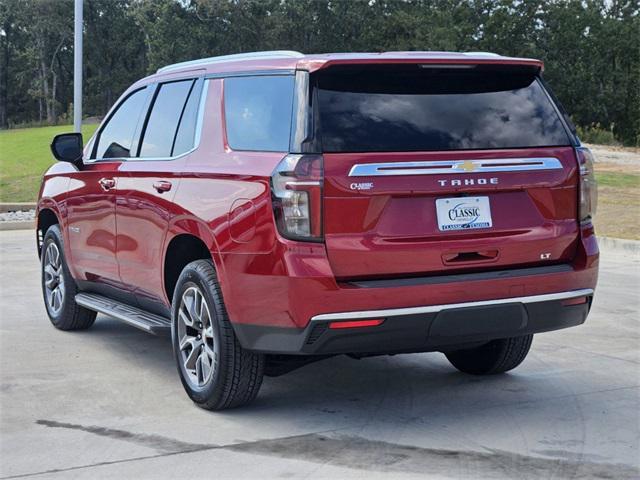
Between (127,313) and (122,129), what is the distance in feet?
4.41

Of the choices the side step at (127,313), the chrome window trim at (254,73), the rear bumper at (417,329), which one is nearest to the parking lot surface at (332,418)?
the side step at (127,313)

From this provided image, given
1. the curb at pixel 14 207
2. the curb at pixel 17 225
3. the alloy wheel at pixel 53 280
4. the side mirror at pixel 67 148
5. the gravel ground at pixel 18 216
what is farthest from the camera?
the curb at pixel 14 207

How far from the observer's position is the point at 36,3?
273 feet

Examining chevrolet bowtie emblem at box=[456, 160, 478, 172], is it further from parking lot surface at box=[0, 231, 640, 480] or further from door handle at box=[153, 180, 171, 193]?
door handle at box=[153, 180, 171, 193]

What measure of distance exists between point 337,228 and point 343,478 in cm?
115

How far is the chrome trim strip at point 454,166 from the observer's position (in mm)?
4840

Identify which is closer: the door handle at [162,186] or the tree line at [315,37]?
the door handle at [162,186]

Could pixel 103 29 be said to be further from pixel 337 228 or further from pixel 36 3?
pixel 337 228

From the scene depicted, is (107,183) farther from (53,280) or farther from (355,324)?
(355,324)

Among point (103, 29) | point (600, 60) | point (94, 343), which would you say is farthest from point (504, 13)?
point (94, 343)

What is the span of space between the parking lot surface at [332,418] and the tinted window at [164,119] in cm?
145

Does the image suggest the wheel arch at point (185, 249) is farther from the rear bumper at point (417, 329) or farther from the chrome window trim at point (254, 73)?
the chrome window trim at point (254, 73)

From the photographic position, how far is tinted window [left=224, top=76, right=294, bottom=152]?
201 inches

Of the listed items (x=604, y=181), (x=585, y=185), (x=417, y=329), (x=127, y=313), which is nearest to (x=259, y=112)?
(x=417, y=329)
